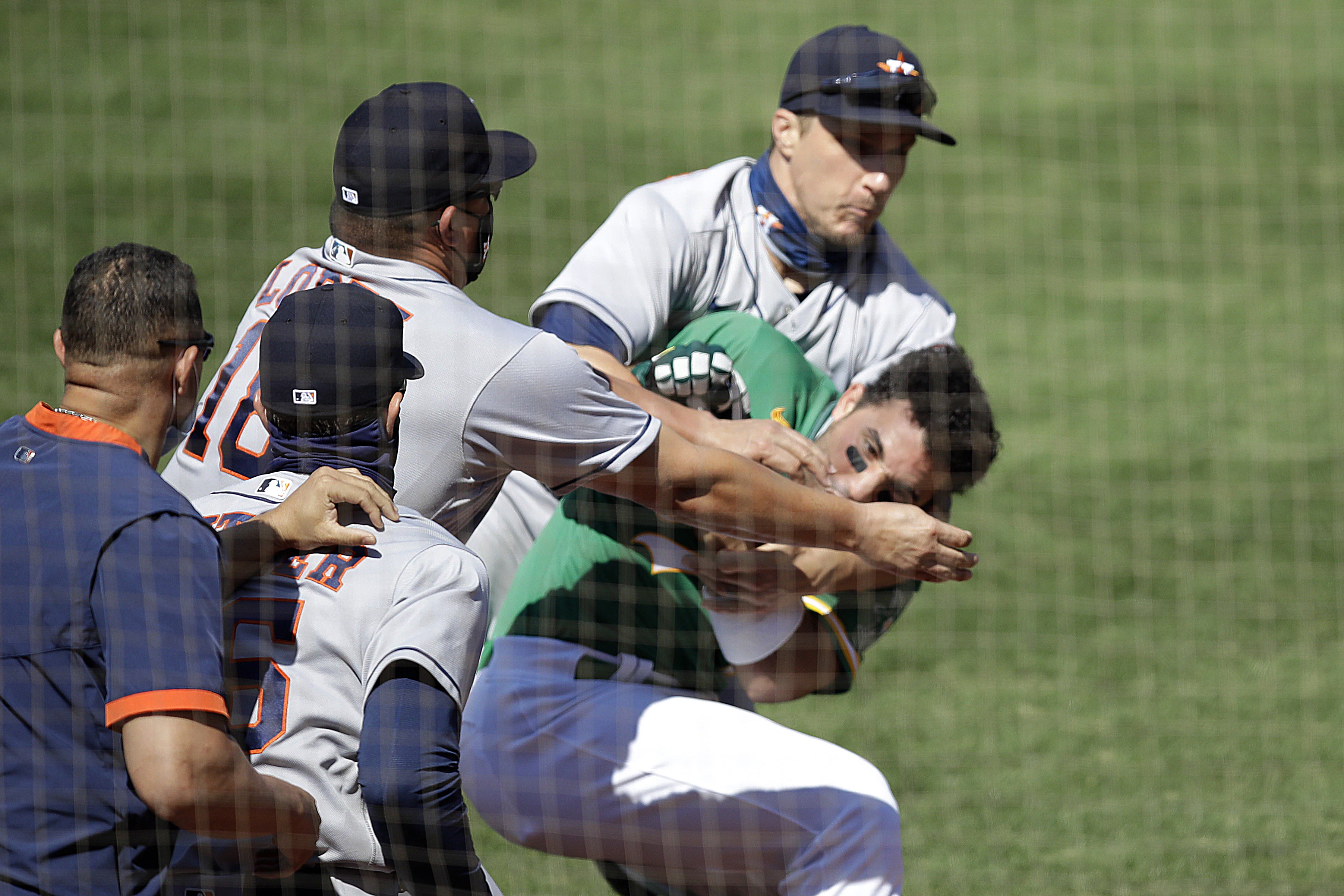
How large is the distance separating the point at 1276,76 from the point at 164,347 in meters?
11.7

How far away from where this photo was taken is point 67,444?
83.2 inches

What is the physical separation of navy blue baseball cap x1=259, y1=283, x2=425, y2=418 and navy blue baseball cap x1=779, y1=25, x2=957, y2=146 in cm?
176

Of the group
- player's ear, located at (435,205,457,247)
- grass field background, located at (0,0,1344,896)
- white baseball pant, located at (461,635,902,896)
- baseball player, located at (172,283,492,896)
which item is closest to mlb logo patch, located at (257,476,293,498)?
baseball player, located at (172,283,492,896)

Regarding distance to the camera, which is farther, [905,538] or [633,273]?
[633,273]

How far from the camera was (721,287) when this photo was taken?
12.3 feet

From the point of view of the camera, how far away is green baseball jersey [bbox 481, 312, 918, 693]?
3.35 metres

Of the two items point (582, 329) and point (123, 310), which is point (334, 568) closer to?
point (123, 310)

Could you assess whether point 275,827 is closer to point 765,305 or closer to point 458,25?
point 765,305

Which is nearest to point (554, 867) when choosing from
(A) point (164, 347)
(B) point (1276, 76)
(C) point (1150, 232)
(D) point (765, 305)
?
(D) point (765, 305)

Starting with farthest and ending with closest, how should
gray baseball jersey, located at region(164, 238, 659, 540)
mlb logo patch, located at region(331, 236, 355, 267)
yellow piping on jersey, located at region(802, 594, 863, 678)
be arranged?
yellow piping on jersey, located at region(802, 594, 863, 678), mlb logo patch, located at region(331, 236, 355, 267), gray baseball jersey, located at region(164, 238, 659, 540)

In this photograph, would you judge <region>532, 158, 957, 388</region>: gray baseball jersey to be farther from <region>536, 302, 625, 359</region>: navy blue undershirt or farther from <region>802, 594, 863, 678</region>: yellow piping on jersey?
<region>802, 594, 863, 678</region>: yellow piping on jersey

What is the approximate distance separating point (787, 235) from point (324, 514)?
1.89 m

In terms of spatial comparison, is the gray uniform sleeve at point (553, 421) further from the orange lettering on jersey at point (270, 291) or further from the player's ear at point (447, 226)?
the orange lettering on jersey at point (270, 291)

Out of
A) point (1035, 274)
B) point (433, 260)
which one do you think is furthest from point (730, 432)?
point (1035, 274)
